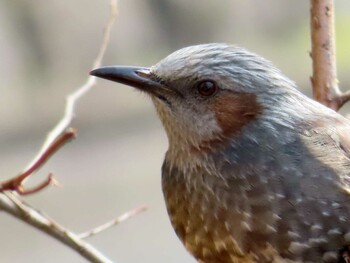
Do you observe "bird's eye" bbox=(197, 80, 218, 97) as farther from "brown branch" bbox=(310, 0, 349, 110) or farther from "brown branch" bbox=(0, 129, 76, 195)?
"brown branch" bbox=(0, 129, 76, 195)

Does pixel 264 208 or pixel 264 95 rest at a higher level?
pixel 264 95

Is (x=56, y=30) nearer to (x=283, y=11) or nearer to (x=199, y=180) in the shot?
(x=283, y=11)

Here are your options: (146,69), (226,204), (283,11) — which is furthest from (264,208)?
(283,11)

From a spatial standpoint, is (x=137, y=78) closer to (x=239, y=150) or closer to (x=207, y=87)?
(x=207, y=87)

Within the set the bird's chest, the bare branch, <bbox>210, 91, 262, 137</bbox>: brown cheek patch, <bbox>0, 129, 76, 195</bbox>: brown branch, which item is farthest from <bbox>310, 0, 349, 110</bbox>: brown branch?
<bbox>0, 129, 76, 195</bbox>: brown branch

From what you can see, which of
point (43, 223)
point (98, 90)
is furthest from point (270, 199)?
point (98, 90)

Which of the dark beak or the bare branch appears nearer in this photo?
the bare branch
